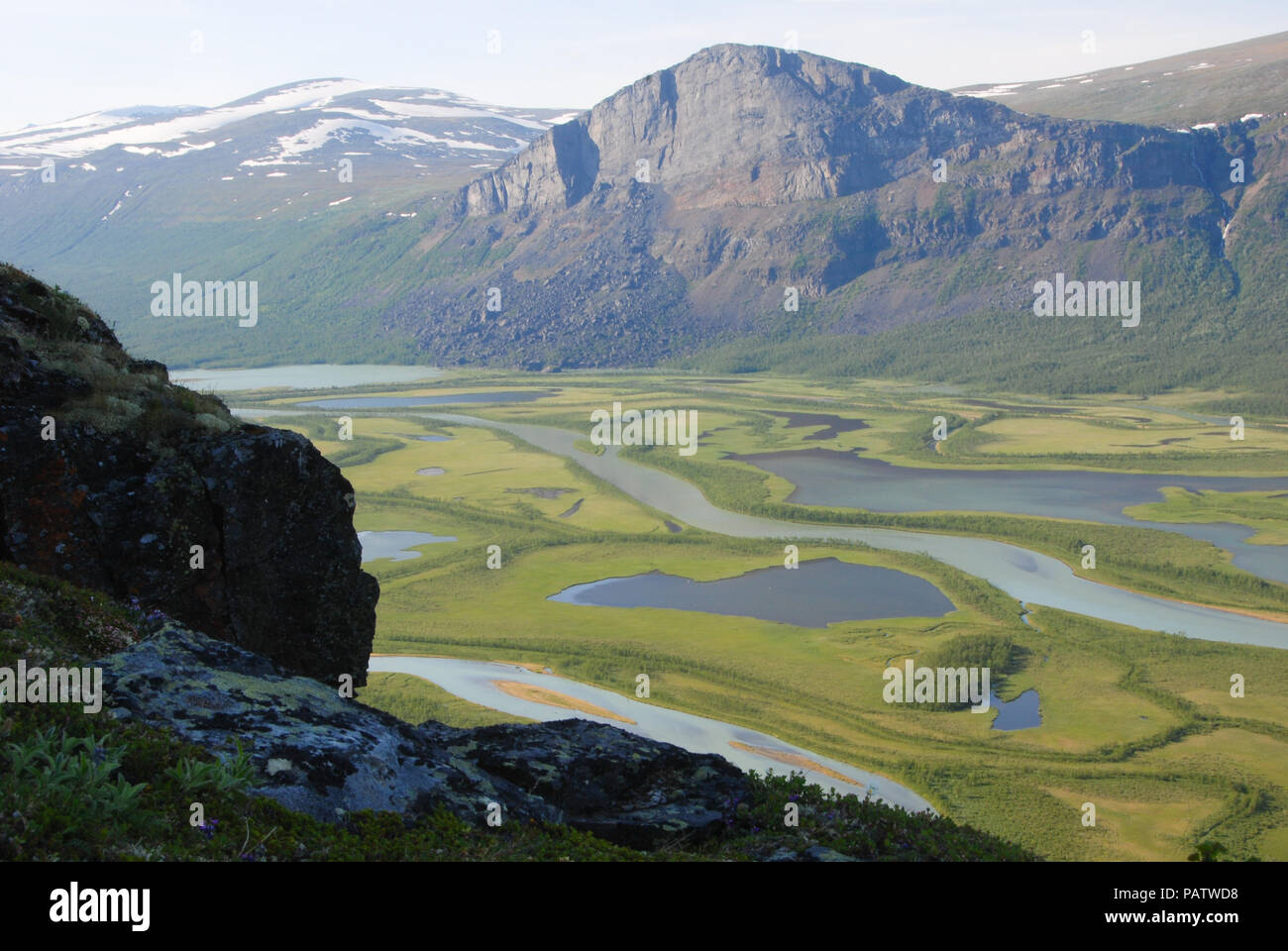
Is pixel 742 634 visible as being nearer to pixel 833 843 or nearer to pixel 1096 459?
pixel 833 843

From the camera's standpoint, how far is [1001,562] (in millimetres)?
72438

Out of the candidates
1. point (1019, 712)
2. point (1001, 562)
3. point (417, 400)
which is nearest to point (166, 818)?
point (1019, 712)

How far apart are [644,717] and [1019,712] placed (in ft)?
55.8

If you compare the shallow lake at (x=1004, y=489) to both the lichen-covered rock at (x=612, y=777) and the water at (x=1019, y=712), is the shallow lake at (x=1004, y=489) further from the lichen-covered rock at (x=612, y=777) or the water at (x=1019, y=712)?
the lichen-covered rock at (x=612, y=777)

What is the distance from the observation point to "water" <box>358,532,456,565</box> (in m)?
75.6

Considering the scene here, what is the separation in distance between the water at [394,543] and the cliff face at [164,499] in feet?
184

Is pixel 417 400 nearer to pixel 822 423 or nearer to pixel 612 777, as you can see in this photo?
pixel 822 423

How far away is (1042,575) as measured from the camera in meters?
68.9

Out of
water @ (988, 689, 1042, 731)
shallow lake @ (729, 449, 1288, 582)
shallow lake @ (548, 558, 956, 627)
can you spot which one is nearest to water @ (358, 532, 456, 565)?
shallow lake @ (548, 558, 956, 627)

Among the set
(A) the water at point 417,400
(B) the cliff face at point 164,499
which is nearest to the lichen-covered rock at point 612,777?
(B) the cliff face at point 164,499

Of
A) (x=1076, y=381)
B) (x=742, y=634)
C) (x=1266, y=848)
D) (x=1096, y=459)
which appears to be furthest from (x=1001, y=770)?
(x=1076, y=381)

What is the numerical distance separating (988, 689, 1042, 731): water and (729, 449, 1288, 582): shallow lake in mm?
37937

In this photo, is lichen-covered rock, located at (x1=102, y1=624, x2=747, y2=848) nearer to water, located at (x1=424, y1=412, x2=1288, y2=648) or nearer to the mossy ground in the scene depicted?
the mossy ground

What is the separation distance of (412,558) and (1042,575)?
148 feet
